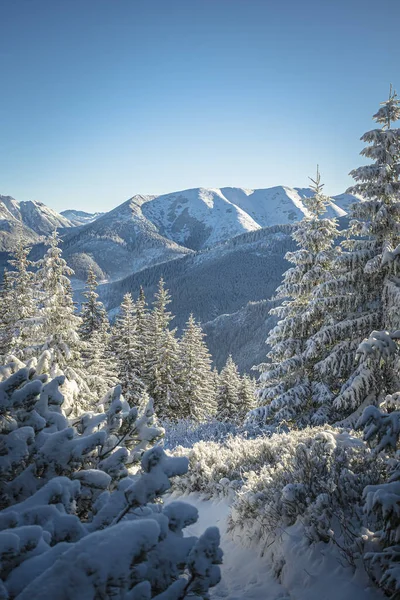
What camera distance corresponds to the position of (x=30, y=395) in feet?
9.52

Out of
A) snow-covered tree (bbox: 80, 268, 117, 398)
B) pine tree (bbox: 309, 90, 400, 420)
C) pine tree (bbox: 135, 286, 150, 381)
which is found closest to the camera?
pine tree (bbox: 309, 90, 400, 420)

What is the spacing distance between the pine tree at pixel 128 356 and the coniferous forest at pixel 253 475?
547 inches

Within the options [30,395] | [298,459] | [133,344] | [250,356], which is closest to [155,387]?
[133,344]

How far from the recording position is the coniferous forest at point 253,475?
1.82 m

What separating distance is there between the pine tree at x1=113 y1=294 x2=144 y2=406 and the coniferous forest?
13.9 metres

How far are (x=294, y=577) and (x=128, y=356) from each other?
80.9 feet

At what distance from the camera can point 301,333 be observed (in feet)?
44.1

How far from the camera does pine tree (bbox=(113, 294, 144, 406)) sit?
2639cm

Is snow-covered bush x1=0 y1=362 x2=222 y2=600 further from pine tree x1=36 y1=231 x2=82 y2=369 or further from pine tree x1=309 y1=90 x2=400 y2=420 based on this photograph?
pine tree x1=36 y1=231 x2=82 y2=369

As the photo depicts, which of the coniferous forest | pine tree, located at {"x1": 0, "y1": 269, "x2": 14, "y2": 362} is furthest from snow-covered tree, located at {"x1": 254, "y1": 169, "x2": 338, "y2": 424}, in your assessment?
pine tree, located at {"x1": 0, "y1": 269, "x2": 14, "y2": 362}

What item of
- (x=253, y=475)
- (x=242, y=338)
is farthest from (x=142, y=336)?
(x=242, y=338)

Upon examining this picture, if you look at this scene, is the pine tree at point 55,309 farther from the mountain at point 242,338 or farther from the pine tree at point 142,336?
the mountain at point 242,338

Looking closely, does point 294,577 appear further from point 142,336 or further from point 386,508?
point 142,336

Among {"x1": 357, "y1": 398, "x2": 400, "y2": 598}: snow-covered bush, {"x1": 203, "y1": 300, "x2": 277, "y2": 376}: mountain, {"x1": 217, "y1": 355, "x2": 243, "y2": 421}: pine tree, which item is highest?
{"x1": 357, "y1": 398, "x2": 400, "y2": 598}: snow-covered bush
